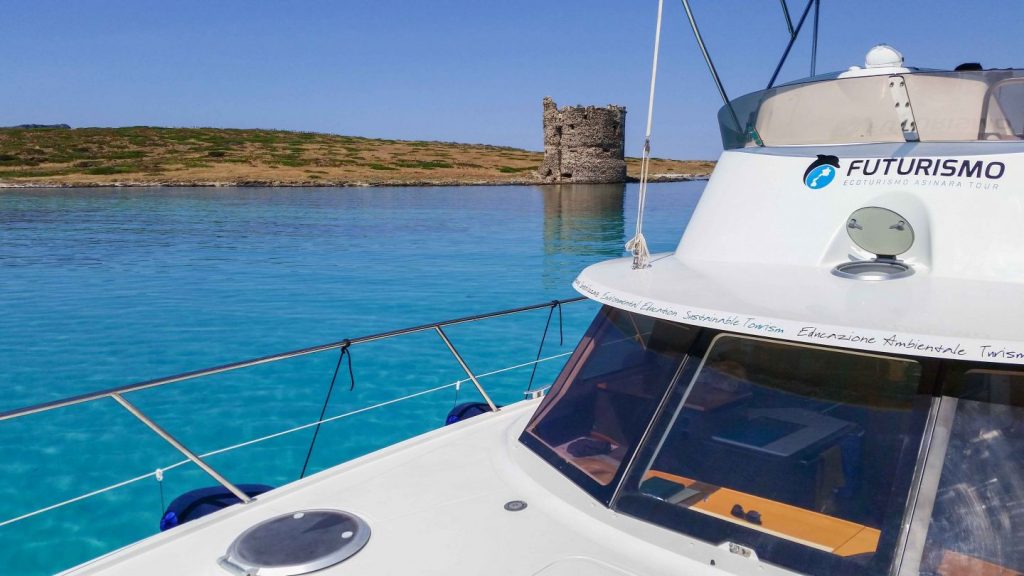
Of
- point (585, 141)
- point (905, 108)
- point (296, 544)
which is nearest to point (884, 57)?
point (905, 108)

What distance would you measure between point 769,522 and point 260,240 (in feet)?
76.4

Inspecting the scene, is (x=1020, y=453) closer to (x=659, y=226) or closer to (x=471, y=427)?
(x=471, y=427)

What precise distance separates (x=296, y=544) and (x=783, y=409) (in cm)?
175

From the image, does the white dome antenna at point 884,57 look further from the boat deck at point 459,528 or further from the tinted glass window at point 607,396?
the boat deck at point 459,528

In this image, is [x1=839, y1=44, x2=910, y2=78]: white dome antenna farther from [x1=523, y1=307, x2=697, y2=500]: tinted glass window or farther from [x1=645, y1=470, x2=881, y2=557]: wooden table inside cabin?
[x1=645, y1=470, x2=881, y2=557]: wooden table inside cabin

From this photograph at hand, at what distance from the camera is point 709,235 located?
3488 mm

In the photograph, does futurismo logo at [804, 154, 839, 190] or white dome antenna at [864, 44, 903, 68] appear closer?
futurismo logo at [804, 154, 839, 190]

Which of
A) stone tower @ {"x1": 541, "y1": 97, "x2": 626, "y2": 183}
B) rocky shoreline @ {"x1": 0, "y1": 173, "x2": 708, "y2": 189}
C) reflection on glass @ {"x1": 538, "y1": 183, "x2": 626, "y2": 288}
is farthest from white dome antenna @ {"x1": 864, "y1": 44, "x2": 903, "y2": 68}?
rocky shoreline @ {"x1": 0, "y1": 173, "x2": 708, "y2": 189}

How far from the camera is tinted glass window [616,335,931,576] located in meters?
2.30

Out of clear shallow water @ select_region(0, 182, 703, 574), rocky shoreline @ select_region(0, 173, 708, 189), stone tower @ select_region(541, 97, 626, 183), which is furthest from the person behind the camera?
stone tower @ select_region(541, 97, 626, 183)

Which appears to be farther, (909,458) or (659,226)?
(659,226)

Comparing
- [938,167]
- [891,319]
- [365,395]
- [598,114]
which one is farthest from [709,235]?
[598,114]

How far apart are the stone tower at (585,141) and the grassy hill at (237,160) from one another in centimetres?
371

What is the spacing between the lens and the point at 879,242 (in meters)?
2.86
